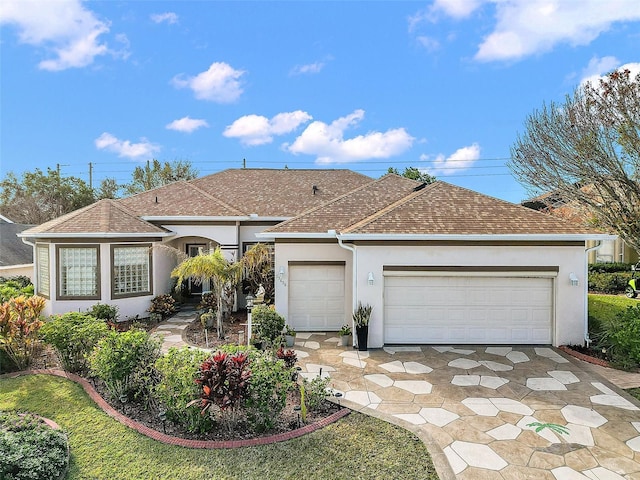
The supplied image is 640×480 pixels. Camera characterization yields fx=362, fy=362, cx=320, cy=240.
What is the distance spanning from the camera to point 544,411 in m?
6.95

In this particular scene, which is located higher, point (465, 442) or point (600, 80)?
point (600, 80)

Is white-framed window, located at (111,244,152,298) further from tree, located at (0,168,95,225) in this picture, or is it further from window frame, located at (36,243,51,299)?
tree, located at (0,168,95,225)

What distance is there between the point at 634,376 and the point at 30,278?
26.8 meters

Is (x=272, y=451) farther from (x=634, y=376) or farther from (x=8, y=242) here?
(x=8, y=242)

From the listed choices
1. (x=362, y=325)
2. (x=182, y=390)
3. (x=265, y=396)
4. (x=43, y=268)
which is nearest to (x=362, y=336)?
(x=362, y=325)

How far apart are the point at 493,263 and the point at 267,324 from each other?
22.9ft

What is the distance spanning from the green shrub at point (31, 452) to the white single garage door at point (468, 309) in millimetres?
8140

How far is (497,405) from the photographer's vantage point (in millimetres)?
7195

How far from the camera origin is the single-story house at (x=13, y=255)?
66.6 ft

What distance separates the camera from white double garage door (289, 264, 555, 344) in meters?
11.0

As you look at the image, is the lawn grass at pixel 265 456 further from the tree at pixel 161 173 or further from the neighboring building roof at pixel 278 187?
the tree at pixel 161 173

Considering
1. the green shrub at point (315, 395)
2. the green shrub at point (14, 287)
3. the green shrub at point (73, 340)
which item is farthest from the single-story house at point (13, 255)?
the green shrub at point (315, 395)

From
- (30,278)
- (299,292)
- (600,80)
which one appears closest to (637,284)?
(600,80)

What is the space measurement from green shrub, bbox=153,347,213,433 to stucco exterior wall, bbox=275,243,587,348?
5.54 m
